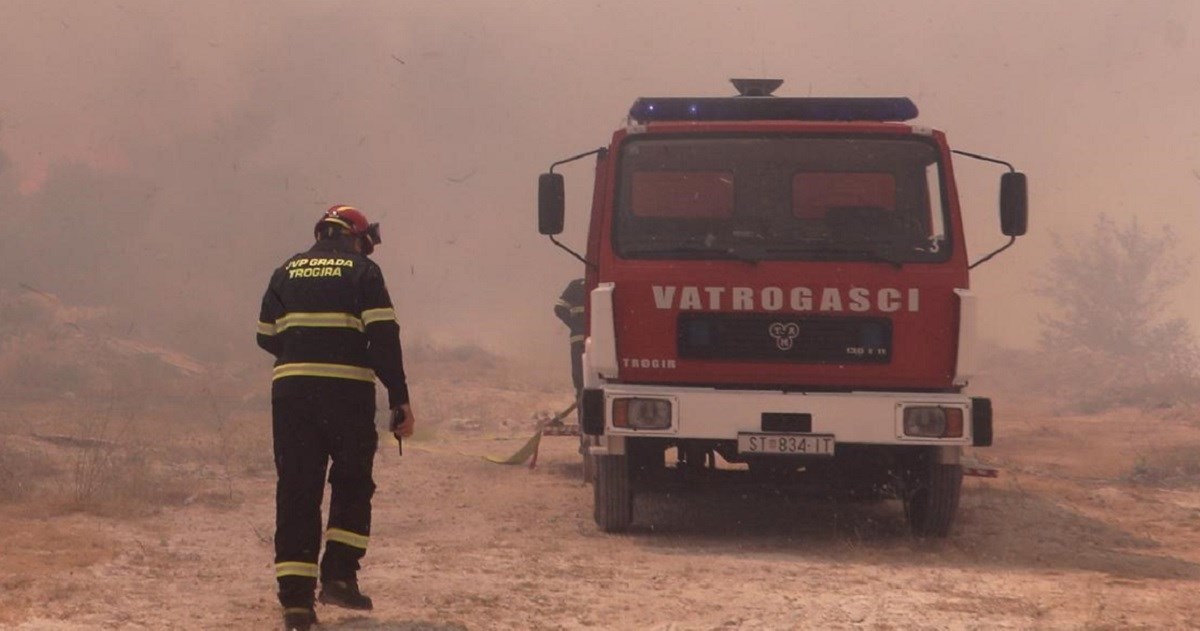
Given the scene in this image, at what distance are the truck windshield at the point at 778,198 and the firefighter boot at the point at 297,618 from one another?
3436mm

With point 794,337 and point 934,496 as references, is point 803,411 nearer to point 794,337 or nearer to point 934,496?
→ point 794,337

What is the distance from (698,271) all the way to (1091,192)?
135 ft

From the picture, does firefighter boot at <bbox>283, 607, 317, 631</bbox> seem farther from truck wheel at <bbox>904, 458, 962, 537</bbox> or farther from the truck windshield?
→ truck wheel at <bbox>904, 458, 962, 537</bbox>

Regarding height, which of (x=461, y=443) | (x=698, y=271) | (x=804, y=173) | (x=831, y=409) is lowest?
(x=461, y=443)

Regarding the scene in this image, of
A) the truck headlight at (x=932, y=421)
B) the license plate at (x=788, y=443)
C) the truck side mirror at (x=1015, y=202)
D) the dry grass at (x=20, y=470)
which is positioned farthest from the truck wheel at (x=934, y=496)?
the dry grass at (x=20, y=470)

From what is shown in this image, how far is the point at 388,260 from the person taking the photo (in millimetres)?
49938

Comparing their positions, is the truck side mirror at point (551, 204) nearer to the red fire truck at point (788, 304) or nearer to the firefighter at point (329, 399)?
the red fire truck at point (788, 304)

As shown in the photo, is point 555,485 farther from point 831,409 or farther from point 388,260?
point 388,260

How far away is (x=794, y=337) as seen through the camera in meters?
7.98

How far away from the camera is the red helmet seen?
5719 mm

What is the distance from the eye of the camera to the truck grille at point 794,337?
7.95 m

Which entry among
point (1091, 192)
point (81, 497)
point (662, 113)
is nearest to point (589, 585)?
point (662, 113)

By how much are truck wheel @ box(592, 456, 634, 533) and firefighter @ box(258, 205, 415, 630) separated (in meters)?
2.93

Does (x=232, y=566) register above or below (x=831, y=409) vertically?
below
